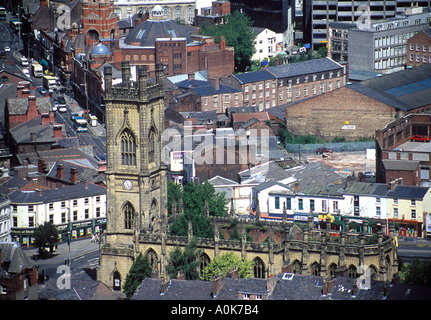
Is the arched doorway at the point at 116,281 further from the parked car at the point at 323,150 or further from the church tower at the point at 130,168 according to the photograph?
the parked car at the point at 323,150

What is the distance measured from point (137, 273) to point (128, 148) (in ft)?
40.2

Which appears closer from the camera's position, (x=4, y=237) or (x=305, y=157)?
(x=4, y=237)

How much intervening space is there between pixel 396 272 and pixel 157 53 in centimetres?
11010

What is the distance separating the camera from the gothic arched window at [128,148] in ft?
330

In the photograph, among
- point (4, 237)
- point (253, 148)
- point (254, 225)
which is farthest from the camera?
point (253, 148)

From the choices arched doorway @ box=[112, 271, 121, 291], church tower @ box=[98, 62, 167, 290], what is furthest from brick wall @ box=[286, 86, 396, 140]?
arched doorway @ box=[112, 271, 121, 291]

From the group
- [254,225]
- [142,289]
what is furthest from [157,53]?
[142,289]

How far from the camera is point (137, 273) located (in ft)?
317

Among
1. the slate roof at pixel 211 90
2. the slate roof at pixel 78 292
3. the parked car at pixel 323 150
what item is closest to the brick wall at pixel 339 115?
the parked car at pixel 323 150

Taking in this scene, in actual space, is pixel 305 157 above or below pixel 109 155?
below

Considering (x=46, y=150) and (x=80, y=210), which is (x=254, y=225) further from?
(x=46, y=150)
